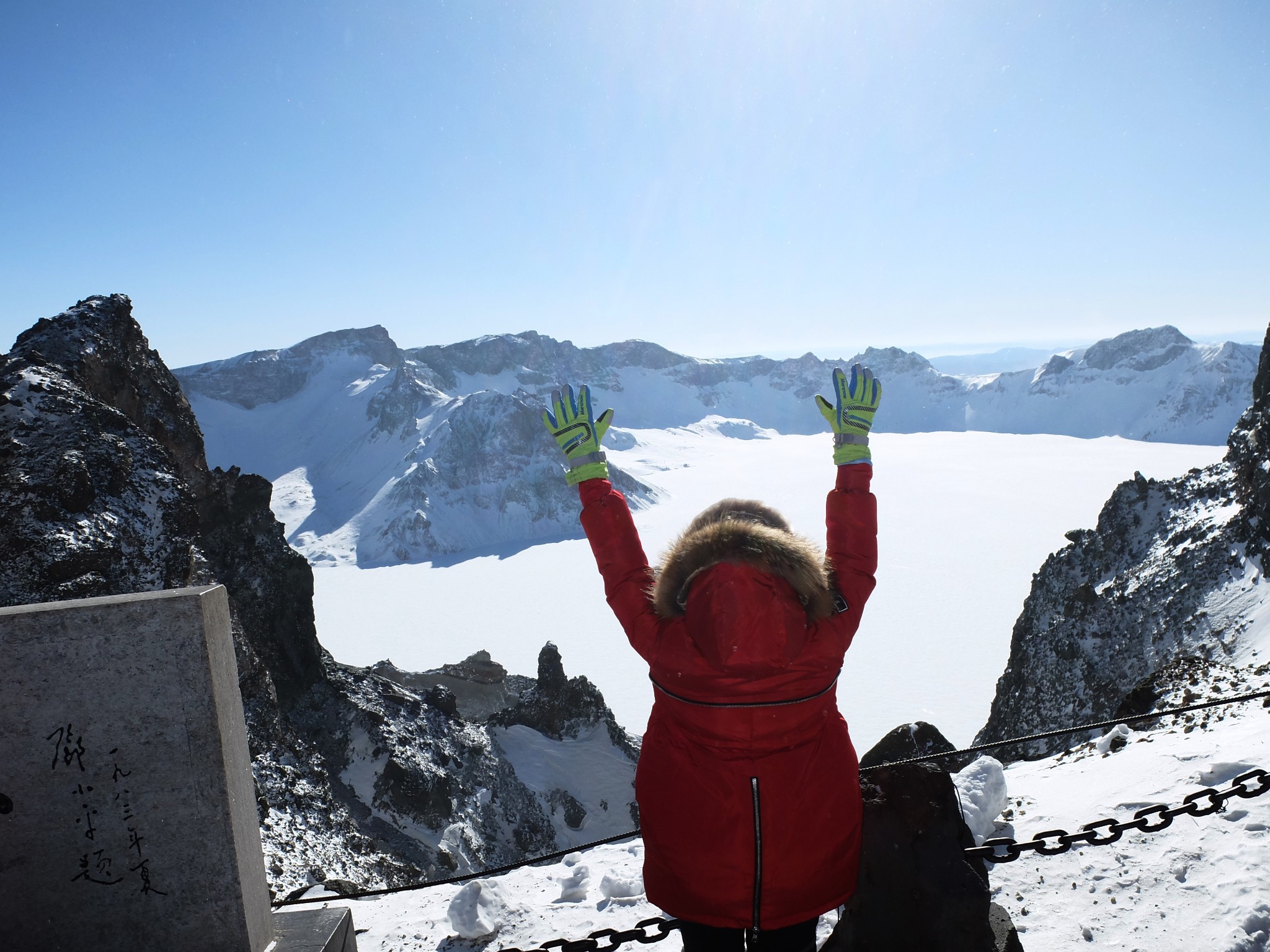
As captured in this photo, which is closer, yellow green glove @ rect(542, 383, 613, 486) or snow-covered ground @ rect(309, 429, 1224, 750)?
yellow green glove @ rect(542, 383, 613, 486)

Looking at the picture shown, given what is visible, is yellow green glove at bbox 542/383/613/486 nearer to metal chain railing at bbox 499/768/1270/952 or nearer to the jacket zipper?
the jacket zipper

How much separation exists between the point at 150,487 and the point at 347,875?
1110 cm

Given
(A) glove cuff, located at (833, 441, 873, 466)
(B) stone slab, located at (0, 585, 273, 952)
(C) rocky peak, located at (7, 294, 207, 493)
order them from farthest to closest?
(C) rocky peak, located at (7, 294, 207, 493)
(A) glove cuff, located at (833, 441, 873, 466)
(B) stone slab, located at (0, 585, 273, 952)

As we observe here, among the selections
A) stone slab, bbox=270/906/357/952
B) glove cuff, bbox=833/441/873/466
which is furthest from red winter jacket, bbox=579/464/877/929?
stone slab, bbox=270/906/357/952

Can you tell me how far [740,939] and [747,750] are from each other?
2.54 ft

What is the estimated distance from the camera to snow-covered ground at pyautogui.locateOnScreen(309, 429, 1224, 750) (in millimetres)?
63844

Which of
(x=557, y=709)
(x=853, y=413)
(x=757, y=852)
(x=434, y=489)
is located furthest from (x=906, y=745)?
(x=434, y=489)

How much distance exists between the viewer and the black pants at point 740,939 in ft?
8.06

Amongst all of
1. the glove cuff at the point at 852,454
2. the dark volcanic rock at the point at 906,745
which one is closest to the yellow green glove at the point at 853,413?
the glove cuff at the point at 852,454

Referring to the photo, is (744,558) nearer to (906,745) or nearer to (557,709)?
(906,745)

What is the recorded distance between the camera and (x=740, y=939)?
2461mm

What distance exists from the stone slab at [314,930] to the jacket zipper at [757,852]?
7.25 ft

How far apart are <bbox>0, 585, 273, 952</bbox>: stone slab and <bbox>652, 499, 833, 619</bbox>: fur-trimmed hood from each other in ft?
6.07

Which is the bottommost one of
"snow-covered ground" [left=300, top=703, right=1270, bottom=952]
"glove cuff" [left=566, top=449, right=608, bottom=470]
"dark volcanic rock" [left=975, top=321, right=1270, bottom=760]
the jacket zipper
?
"dark volcanic rock" [left=975, top=321, right=1270, bottom=760]
